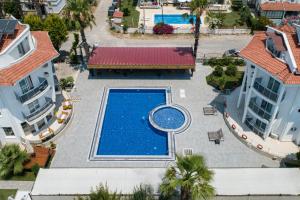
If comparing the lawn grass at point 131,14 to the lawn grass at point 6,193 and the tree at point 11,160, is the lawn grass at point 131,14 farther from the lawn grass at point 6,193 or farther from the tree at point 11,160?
the lawn grass at point 6,193

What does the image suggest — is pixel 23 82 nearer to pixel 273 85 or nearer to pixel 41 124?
pixel 41 124

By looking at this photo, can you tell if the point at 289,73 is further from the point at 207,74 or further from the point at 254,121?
the point at 207,74

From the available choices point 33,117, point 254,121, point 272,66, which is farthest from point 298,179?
point 33,117

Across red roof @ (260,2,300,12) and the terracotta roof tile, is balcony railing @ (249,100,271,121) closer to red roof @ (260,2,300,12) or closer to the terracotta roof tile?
the terracotta roof tile

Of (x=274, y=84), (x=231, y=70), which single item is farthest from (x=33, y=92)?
(x=231, y=70)

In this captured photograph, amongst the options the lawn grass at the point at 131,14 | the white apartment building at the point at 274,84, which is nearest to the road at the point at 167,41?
the lawn grass at the point at 131,14

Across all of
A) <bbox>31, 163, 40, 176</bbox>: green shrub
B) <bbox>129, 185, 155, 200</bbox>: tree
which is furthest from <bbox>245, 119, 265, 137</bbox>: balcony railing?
<bbox>31, 163, 40, 176</bbox>: green shrub
